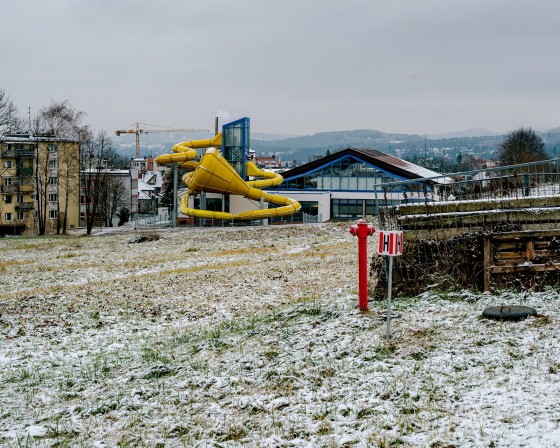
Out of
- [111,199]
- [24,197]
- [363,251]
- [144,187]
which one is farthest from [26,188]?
[363,251]

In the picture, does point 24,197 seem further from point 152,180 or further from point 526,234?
point 526,234

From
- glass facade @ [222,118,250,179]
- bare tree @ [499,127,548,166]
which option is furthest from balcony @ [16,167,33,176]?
bare tree @ [499,127,548,166]

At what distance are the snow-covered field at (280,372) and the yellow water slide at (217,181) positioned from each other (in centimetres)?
3375

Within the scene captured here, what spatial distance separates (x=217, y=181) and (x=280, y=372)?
43.9 m

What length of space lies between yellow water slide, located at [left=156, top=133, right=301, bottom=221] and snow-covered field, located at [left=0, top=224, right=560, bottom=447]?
111ft

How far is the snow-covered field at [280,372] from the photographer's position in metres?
7.46

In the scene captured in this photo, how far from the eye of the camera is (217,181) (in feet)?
173

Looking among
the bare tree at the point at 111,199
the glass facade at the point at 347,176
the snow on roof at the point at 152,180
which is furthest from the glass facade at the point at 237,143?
the snow on roof at the point at 152,180

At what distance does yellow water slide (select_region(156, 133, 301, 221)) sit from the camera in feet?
169

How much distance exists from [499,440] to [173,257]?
1014 inches

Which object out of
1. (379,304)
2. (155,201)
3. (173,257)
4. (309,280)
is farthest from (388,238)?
(155,201)

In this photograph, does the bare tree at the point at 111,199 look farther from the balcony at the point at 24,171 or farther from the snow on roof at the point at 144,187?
the snow on roof at the point at 144,187

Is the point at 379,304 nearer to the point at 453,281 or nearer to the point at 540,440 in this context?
the point at 453,281

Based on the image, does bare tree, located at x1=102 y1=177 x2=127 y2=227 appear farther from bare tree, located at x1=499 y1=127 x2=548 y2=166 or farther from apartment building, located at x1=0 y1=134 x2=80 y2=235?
bare tree, located at x1=499 y1=127 x2=548 y2=166
